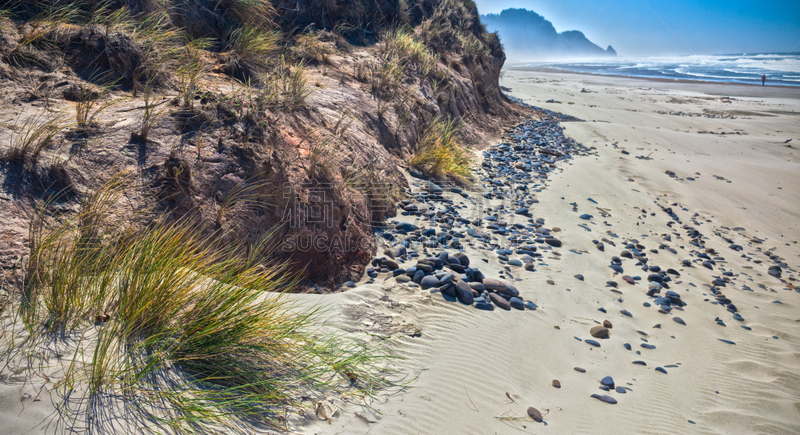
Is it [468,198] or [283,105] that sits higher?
[283,105]

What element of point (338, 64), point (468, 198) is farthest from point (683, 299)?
point (338, 64)

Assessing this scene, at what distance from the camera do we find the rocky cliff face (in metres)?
2.86

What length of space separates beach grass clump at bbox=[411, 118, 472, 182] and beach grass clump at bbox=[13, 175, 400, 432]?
4268 millimetres

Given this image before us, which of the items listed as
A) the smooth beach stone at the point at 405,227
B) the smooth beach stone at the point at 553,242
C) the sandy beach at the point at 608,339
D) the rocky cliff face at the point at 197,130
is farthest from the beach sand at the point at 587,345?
the rocky cliff face at the point at 197,130

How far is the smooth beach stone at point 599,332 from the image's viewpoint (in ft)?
11.2

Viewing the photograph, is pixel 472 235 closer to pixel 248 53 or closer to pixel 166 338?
pixel 166 338

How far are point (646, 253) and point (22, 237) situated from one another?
6437mm

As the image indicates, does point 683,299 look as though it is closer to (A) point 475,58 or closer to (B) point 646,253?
(B) point 646,253

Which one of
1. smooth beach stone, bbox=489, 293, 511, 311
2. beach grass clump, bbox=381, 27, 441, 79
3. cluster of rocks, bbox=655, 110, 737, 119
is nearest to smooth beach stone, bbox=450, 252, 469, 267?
smooth beach stone, bbox=489, 293, 511, 311

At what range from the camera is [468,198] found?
6117 millimetres

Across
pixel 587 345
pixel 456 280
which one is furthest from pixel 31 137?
pixel 587 345

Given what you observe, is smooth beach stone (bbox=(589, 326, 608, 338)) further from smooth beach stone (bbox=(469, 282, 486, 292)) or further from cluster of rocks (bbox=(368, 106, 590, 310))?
smooth beach stone (bbox=(469, 282, 486, 292))

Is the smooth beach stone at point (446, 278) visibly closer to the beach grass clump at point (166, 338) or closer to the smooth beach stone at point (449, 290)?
the smooth beach stone at point (449, 290)

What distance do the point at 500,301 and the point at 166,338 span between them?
2709mm
